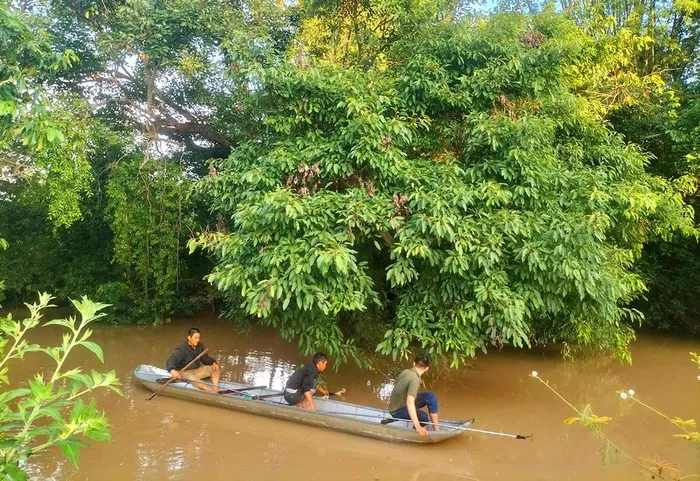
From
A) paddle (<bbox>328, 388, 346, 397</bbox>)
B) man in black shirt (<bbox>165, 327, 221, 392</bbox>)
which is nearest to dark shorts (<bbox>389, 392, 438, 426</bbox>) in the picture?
paddle (<bbox>328, 388, 346, 397</bbox>)

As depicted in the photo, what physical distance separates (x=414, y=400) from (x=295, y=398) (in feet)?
5.03

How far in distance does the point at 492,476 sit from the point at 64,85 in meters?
9.93

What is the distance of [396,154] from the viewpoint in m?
6.05

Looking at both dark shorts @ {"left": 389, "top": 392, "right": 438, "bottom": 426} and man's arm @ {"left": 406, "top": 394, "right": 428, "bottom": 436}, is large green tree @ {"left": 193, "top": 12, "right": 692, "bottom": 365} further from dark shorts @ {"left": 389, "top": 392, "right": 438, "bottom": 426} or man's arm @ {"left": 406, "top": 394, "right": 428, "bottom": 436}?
man's arm @ {"left": 406, "top": 394, "right": 428, "bottom": 436}

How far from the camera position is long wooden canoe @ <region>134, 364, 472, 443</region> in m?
5.42

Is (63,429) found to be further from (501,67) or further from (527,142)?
(501,67)

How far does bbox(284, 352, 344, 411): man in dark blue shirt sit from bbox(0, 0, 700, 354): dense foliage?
0.26m

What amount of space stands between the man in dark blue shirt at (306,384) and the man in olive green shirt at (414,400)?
95cm

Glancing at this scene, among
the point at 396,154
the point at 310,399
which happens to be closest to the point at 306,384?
the point at 310,399

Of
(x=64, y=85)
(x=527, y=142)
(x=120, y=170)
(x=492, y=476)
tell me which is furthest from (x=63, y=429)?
(x=64, y=85)

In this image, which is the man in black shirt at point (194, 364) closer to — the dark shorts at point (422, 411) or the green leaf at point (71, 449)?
the dark shorts at point (422, 411)

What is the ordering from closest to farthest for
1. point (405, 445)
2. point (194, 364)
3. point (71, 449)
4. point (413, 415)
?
point (71, 449), point (413, 415), point (405, 445), point (194, 364)

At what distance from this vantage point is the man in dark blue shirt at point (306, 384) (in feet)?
20.1

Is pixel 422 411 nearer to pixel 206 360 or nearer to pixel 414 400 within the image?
pixel 414 400
